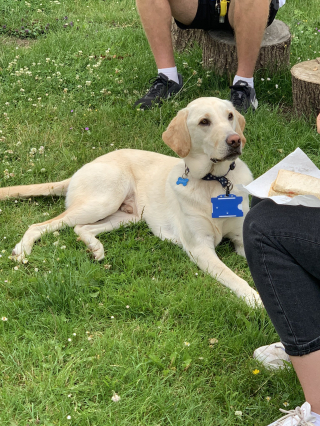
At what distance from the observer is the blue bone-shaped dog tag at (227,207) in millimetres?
3285

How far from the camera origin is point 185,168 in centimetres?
353

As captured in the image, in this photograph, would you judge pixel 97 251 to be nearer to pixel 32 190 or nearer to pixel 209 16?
pixel 32 190

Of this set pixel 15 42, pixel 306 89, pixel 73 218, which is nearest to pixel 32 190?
pixel 73 218

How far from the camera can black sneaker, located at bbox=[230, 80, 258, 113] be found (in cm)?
464

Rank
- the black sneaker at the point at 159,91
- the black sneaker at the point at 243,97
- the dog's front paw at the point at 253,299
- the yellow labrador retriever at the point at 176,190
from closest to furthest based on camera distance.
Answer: the dog's front paw at the point at 253,299 < the yellow labrador retriever at the point at 176,190 < the black sneaker at the point at 243,97 < the black sneaker at the point at 159,91

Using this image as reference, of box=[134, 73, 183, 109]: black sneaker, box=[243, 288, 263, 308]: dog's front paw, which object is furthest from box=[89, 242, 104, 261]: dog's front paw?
box=[134, 73, 183, 109]: black sneaker

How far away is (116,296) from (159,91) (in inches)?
108

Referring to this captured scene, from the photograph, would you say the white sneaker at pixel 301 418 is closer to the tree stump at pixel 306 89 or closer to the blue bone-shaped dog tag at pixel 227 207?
the blue bone-shaped dog tag at pixel 227 207

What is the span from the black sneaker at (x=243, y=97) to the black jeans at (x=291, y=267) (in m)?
3.02

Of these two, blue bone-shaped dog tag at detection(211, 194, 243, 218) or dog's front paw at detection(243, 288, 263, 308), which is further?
blue bone-shaped dog tag at detection(211, 194, 243, 218)

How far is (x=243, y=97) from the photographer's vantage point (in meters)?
4.66

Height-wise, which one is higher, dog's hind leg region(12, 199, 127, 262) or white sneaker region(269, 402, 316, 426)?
white sneaker region(269, 402, 316, 426)

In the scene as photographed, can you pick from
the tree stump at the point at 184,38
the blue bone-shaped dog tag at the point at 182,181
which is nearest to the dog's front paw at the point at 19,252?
the blue bone-shaped dog tag at the point at 182,181

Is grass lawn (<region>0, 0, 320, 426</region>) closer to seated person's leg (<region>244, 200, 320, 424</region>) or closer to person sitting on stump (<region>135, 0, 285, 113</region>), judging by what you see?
person sitting on stump (<region>135, 0, 285, 113</region>)
